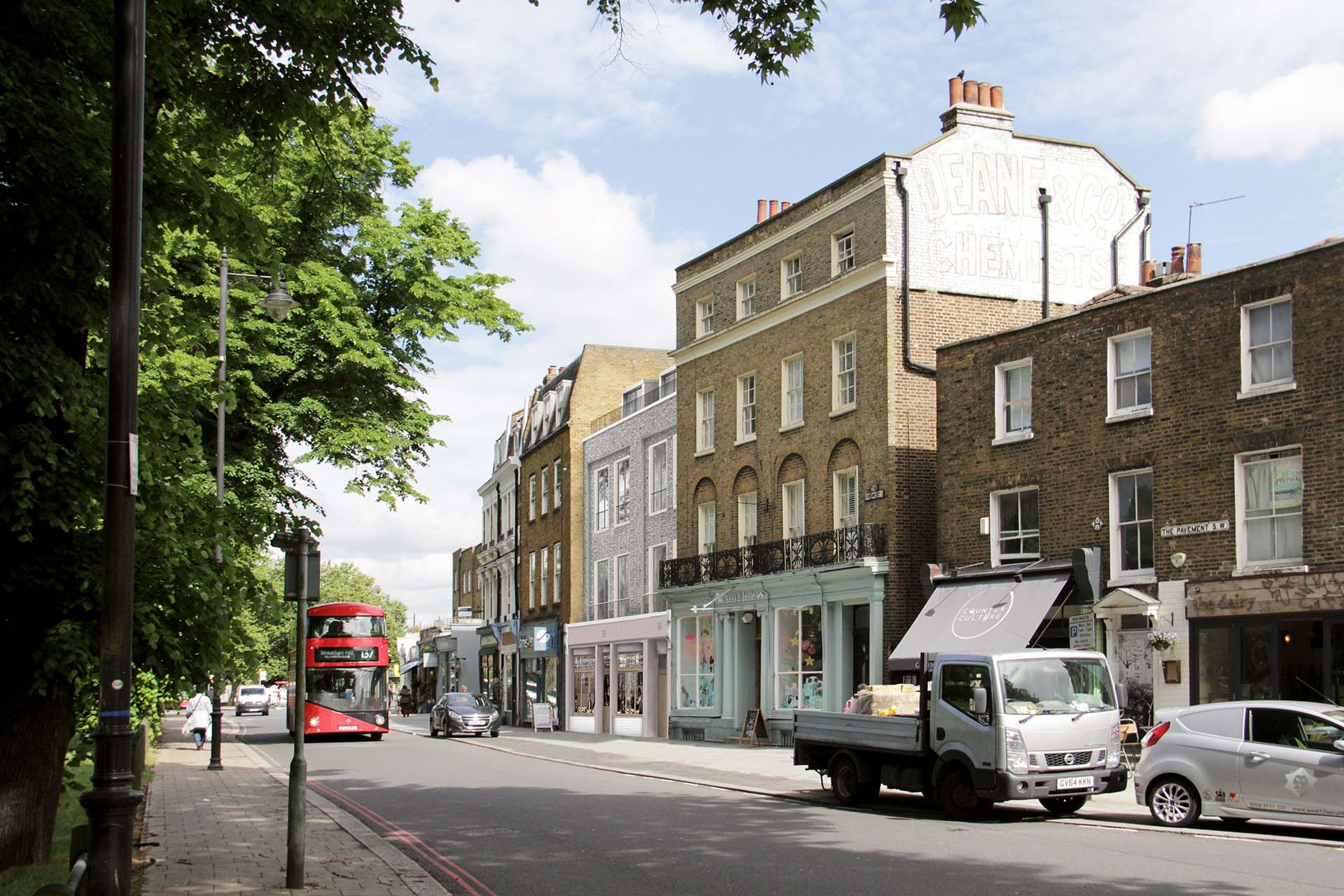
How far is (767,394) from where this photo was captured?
Answer: 118 ft

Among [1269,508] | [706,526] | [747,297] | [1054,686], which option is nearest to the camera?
[1054,686]

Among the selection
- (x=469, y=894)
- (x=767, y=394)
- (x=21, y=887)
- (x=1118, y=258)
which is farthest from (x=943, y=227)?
(x=21, y=887)

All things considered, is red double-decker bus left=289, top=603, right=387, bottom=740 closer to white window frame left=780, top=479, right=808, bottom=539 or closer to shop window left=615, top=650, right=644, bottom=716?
shop window left=615, top=650, right=644, bottom=716

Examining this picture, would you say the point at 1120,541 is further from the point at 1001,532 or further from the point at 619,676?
the point at 619,676

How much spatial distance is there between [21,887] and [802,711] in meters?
12.0

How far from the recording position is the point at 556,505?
54250mm

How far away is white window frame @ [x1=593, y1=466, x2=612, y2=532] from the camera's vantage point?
48.8 meters

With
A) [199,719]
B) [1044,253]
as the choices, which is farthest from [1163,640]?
[199,719]

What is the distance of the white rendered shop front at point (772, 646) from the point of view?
31781 mm

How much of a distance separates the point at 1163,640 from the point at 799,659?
12372mm

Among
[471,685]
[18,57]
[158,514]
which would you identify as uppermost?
[18,57]

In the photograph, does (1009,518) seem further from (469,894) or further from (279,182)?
(469,894)

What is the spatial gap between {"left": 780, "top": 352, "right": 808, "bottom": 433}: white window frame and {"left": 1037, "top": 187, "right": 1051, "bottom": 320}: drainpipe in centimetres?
599

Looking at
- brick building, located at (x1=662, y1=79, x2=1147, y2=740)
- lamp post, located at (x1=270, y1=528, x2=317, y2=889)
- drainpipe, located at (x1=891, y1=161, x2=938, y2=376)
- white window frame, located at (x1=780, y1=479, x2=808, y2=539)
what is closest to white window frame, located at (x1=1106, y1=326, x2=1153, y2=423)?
drainpipe, located at (x1=891, y1=161, x2=938, y2=376)
